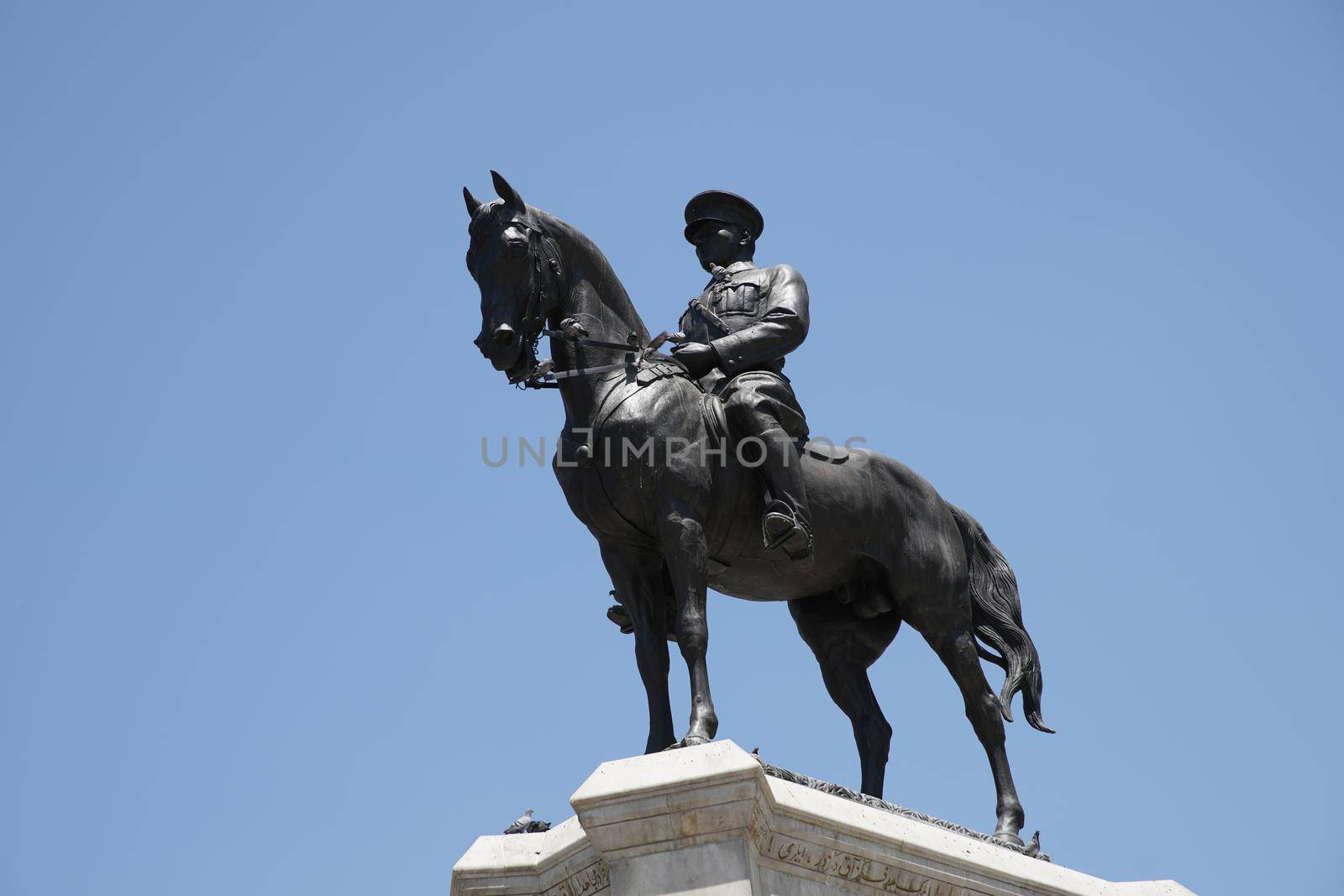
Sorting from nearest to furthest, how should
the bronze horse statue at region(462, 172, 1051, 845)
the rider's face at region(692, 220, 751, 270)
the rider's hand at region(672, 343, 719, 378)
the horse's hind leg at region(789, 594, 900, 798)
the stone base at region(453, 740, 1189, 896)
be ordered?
the stone base at region(453, 740, 1189, 896) → the bronze horse statue at region(462, 172, 1051, 845) → the rider's hand at region(672, 343, 719, 378) → the horse's hind leg at region(789, 594, 900, 798) → the rider's face at region(692, 220, 751, 270)

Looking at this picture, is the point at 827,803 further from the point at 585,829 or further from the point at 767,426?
the point at 767,426

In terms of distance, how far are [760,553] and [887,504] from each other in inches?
46.8

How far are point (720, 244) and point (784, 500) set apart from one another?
2474 mm

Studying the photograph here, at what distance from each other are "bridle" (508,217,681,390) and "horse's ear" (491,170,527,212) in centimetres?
12

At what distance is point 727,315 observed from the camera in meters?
11.4

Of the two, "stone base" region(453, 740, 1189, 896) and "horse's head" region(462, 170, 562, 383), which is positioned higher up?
"horse's head" region(462, 170, 562, 383)

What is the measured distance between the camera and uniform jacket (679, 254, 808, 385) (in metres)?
10.9

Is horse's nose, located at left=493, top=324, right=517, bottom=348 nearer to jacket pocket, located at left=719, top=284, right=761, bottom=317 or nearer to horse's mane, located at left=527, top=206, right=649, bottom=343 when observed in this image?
horse's mane, located at left=527, top=206, right=649, bottom=343

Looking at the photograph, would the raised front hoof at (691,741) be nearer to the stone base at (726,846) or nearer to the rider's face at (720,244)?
the stone base at (726,846)

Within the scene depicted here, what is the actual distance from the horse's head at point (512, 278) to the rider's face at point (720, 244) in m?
1.75

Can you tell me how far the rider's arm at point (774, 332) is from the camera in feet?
35.7

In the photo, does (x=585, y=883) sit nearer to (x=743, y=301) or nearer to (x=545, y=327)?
(x=545, y=327)

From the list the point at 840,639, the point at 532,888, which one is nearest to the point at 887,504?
the point at 840,639

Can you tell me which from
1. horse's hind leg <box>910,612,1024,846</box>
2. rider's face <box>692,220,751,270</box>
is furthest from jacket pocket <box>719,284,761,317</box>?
horse's hind leg <box>910,612,1024,846</box>
